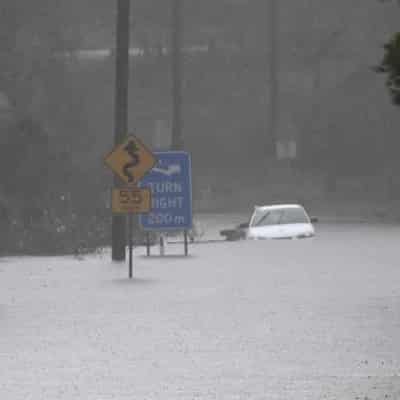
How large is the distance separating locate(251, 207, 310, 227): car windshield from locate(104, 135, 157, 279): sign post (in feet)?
46.9

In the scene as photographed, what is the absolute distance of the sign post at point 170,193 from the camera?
36.2 metres

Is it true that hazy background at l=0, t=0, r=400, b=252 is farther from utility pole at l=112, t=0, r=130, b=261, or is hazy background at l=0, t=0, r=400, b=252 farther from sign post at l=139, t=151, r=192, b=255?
sign post at l=139, t=151, r=192, b=255

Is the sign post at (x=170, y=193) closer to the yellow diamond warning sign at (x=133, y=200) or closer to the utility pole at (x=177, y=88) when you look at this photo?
the yellow diamond warning sign at (x=133, y=200)

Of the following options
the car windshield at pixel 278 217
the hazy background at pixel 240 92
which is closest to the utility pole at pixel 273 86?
the hazy background at pixel 240 92

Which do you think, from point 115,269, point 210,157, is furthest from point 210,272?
point 210,157

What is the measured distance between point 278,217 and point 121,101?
383 inches

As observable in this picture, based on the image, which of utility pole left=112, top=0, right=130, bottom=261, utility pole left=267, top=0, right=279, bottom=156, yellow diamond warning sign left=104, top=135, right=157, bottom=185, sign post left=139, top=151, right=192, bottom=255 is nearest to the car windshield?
sign post left=139, top=151, right=192, bottom=255

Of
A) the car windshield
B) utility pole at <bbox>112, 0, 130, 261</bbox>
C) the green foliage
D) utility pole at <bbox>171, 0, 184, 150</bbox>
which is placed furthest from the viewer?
utility pole at <bbox>171, 0, 184, 150</bbox>

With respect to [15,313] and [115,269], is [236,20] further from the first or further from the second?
[15,313]

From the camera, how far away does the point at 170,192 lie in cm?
3622

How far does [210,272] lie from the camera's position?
31.5m

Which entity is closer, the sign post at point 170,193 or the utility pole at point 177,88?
the sign post at point 170,193

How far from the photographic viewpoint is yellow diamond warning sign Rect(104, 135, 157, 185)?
30031mm

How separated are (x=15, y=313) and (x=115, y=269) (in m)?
10.4
